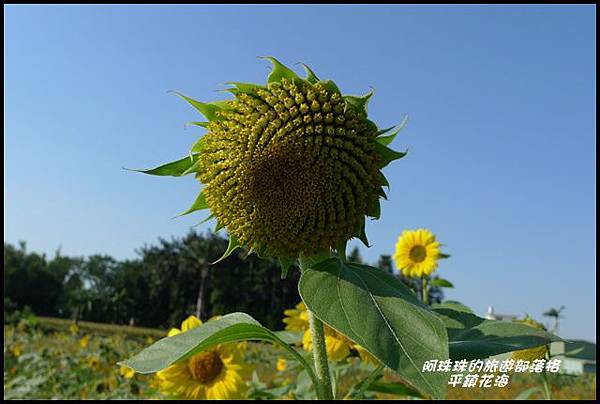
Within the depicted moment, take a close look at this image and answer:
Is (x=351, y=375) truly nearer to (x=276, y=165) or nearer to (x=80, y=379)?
(x=80, y=379)

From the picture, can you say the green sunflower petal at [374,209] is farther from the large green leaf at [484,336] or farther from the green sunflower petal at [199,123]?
the green sunflower petal at [199,123]

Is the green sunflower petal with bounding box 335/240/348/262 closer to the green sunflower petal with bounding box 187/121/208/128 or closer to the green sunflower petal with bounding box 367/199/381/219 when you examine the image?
the green sunflower petal with bounding box 367/199/381/219

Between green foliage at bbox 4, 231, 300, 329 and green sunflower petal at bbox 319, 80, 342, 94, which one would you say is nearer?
green sunflower petal at bbox 319, 80, 342, 94

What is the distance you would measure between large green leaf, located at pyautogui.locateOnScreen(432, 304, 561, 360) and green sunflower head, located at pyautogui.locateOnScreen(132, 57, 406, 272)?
1.04 ft

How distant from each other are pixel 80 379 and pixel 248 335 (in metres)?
5.04

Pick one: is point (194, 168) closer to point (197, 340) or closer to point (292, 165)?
point (292, 165)

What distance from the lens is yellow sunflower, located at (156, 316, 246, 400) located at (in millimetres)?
2598

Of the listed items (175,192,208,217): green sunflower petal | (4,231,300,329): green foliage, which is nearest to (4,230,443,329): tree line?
(4,231,300,329): green foliage

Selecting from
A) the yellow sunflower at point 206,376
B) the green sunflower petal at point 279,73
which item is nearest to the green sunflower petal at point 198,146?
the green sunflower petal at point 279,73

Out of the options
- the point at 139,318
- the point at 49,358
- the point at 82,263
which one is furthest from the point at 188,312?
the point at 49,358

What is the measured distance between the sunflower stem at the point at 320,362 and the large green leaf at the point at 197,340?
0.08 feet

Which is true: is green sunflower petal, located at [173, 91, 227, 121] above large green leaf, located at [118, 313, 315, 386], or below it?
above

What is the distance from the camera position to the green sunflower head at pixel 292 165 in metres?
1.20

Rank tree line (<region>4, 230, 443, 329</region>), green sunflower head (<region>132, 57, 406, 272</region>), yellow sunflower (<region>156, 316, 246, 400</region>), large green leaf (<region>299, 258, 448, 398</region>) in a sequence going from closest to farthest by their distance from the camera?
1. large green leaf (<region>299, 258, 448, 398</region>)
2. green sunflower head (<region>132, 57, 406, 272</region>)
3. yellow sunflower (<region>156, 316, 246, 400</region>)
4. tree line (<region>4, 230, 443, 329</region>)
